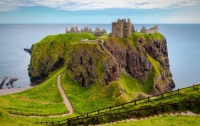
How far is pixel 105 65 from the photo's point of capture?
115812mm

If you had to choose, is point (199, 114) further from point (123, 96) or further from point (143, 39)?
point (143, 39)

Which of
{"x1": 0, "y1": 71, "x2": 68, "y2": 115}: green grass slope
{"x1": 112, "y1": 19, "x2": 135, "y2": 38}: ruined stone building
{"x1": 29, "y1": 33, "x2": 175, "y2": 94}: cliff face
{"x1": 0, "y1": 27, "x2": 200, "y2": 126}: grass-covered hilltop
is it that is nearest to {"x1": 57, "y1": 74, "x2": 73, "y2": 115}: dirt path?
{"x1": 0, "y1": 27, "x2": 200, "y2": 126}: grass-covered hilltop

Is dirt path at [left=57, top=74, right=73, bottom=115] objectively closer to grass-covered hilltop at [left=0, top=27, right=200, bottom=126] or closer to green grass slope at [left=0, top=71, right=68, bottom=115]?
grass-covered hilltop at [left=0, top=27, right=200, bottom=126]

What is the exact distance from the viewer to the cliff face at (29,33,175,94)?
11800cm

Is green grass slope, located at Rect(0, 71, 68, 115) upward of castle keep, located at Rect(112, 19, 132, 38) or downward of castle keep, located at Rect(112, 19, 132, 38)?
downward

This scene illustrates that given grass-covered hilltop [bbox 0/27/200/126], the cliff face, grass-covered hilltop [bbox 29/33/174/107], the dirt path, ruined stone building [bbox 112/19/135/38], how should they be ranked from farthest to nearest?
ruined stone building [bbox 112/19/135/38]
the cliff face
grass-covered hilltop [bbox 29/33/174/107]
the dirt path
grass-covered hilltop [bbox 0/27/200/126]

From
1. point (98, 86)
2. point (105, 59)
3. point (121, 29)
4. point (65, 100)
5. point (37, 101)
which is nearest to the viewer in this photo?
point (37, 101)

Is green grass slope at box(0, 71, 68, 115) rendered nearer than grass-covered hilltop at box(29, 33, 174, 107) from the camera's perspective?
Yes

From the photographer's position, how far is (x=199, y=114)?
3456 centimetres

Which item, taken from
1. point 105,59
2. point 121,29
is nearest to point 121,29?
point 121,29

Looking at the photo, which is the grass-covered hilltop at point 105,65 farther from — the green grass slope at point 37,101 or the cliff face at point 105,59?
the green grass slope at point 37,101

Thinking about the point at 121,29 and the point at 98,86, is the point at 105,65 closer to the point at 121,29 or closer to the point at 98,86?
the point at 98,86

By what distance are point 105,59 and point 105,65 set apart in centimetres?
272

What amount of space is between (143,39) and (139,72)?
19.7 meters
